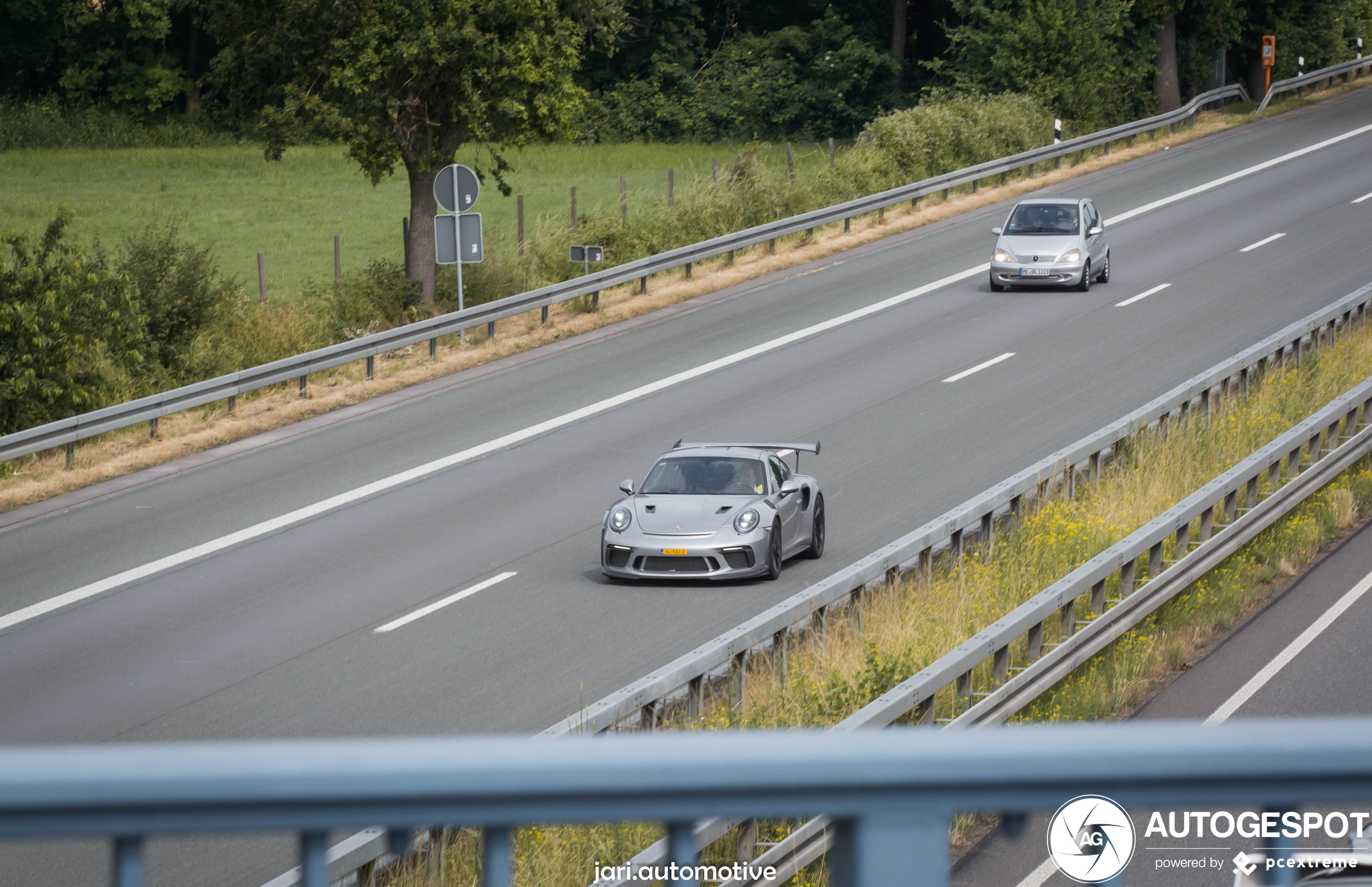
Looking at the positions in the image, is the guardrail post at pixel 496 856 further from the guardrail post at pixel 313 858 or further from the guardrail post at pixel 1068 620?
the guardrail post at pixel 1068 620

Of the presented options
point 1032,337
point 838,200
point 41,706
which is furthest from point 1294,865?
point 838,200

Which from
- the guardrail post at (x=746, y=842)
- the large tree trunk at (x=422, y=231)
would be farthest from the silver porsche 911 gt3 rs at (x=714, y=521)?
the large tree trunk at (x=422, y=231)

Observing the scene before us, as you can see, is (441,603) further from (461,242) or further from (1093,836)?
(461,242)

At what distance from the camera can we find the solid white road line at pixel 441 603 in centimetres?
1332

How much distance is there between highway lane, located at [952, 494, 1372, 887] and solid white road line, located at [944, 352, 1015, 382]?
939 centimetres

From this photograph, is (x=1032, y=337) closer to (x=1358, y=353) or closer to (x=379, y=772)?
(x=1358, y=353)

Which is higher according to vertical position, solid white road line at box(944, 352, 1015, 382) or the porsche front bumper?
solid white road line at box(944, 352, 1015, 382)

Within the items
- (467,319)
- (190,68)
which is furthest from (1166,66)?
(190,68)

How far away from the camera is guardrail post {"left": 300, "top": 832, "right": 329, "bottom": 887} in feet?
7.50

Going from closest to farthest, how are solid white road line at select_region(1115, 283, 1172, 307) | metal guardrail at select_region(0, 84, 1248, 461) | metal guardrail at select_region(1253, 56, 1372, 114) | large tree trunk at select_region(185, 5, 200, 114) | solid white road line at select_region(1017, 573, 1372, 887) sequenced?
solid white road line at select_region(1017, 573, 1372, 887) < metal guardrail at select_region(0, 84, 1248, 461) < solid white road line at select_region(1115, 283, 1172, 307) < metal guardrail at select_region(1253, 56, 1372, 114) < large tree trunk at select_region(185, 5, 200, 114)

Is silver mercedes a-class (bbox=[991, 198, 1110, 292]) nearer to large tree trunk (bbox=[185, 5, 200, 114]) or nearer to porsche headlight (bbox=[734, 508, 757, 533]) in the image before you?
porsche headlight (bbox=[734, 508, 757, 533])

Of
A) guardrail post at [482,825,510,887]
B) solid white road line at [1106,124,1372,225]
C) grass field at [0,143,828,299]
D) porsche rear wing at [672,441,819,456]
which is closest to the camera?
guardrail post at [482,825,510,887]

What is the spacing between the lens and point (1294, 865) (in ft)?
8.16

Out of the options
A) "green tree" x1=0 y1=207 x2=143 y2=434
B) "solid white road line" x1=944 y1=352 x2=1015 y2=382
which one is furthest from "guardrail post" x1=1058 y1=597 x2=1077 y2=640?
"green tree" x1=0 y1=207 x2=143 y2=434
